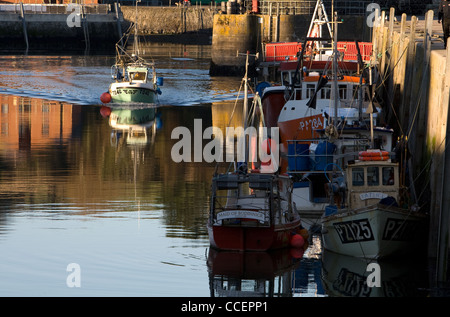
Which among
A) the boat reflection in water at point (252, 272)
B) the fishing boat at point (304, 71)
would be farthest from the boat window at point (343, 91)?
the boat reflection in water at point (252, 272)

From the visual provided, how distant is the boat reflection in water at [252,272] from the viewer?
19.9 m

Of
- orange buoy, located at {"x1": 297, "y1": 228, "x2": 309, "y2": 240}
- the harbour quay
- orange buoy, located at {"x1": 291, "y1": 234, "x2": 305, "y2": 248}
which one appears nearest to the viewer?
orange buoy, located at {"x1": 291, "y1": 234, "x2": 305, "y2": 248}

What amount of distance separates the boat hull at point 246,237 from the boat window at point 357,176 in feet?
6.49

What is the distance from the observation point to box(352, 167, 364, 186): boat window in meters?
22.6

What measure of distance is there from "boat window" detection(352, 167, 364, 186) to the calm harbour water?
1770 millimetres

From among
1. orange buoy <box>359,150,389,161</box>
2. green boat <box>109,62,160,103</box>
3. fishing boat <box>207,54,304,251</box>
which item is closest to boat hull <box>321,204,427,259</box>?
fishing boat <box>207,54,304,251</box>

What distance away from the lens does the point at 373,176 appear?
22656 millimetres

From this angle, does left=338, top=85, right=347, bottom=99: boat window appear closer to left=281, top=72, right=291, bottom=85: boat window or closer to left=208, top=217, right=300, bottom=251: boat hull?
left=281, top=72, right=291, bottom=85: boat window

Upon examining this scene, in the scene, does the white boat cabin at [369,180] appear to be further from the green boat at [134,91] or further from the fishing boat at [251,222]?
the green boat at [134,91]

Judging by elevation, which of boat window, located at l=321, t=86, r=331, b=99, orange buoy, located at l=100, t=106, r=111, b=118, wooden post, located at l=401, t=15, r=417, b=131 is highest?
wooden post, located at l=401, t=15, r=417, b=131

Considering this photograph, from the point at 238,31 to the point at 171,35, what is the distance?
165 feet

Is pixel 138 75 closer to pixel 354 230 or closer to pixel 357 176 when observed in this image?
pixel 357 176
